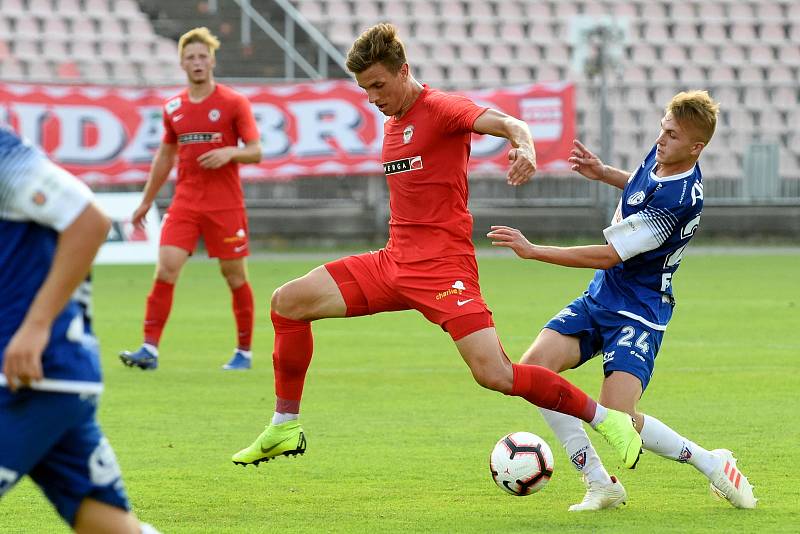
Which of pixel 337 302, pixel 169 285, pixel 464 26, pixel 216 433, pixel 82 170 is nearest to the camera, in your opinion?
pixel 337 302

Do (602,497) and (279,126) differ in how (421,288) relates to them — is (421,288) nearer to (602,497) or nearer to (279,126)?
(602,497)

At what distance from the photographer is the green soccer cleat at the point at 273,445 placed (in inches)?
246

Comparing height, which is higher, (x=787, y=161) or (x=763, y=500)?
(x=763, y=500)

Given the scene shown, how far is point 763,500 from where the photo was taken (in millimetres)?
5961

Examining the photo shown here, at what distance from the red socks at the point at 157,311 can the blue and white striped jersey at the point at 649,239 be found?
4.89 metres

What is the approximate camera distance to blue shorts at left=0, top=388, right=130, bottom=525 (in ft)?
11.8

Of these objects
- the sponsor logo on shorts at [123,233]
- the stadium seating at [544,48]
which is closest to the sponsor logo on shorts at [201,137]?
the sponsor logo on shorts at [123,233]

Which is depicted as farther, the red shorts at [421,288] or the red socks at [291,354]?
the red socks at [291,354]

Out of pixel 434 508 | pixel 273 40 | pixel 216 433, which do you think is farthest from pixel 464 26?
pixel 434 508

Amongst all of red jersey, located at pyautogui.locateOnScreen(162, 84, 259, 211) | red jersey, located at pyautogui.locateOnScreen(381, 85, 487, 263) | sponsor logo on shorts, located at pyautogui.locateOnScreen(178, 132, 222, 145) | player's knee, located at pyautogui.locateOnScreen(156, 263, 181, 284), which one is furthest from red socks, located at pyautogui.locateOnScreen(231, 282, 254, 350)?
red jersey, located at pyautogui.locateOnScreen(381, 85, 487, 263)

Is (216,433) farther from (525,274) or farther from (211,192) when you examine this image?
(525,274)

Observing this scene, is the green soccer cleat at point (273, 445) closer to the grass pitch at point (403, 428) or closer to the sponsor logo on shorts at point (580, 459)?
the grass pitch at point (403, 428)

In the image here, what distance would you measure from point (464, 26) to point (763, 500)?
69.8 ft

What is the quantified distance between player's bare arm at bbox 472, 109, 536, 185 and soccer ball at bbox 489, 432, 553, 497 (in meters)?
1.20
